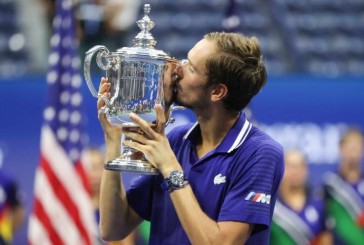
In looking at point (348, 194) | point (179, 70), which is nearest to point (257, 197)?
point (179, 70)

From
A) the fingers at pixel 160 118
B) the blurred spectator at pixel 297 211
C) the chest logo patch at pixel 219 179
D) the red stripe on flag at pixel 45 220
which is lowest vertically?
the blurred spectator at pixel 297 211

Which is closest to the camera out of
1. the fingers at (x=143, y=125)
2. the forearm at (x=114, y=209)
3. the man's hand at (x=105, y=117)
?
the fingers at (x=143, y=125)

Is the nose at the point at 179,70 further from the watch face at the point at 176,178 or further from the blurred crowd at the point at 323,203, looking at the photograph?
the blurred crowd at the point at 323,203

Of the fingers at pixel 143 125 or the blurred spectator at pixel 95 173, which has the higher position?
the fingers at pixel 143 125

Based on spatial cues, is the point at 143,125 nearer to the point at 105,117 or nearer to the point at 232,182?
the point at 105,117

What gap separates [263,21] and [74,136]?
2.90 meters

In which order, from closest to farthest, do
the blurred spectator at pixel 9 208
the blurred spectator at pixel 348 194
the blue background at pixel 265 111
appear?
the blurred spectator at pixel 9 208
the blue background at pixel 265 111
the blurred spectator at pixel 348 194

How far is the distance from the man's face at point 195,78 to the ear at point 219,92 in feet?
0.05

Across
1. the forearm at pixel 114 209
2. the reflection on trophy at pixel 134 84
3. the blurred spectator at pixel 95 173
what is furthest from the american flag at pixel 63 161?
the reflection on trophy at pixel 134 84

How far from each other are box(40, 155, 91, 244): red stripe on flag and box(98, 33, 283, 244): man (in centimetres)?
269

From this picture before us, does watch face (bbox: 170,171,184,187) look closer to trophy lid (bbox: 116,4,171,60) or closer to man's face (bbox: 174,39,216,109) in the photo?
man's face (bbox: 174,39,216,109)

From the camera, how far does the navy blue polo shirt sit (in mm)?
3363

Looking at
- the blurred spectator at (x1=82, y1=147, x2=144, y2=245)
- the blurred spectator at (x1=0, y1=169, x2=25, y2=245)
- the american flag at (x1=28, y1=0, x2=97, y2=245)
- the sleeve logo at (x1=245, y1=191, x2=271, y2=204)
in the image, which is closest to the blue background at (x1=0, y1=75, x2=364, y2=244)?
the blurred spectator at (x1=0, y1=169, x2=25, y2=245)

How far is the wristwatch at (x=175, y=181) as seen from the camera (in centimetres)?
331
